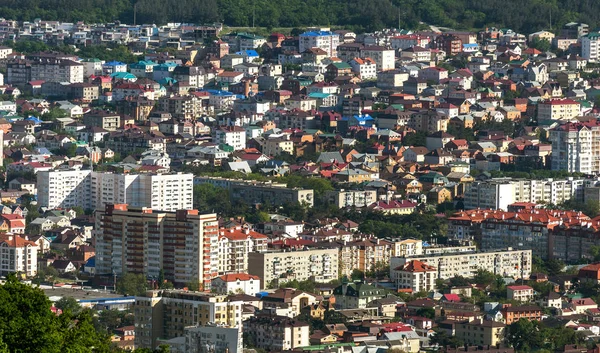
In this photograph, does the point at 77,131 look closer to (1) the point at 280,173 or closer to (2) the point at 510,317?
(1) the point at 280,173

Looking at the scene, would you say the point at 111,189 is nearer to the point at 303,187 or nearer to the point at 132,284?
the point at 303,187

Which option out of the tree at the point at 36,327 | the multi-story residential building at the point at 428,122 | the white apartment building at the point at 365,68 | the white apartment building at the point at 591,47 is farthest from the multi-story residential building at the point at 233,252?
the white apartment building at the point at 591,47

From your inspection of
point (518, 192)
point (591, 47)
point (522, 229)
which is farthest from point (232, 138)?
point (591, 47)

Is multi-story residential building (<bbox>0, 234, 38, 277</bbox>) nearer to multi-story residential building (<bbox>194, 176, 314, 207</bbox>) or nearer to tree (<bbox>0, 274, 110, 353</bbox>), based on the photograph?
multi-story residential building (<bbox>194, 176, 314, 207</bbox>)

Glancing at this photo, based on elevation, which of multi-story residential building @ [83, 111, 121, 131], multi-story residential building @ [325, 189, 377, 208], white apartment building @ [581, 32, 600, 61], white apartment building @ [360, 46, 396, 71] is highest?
white apartment building @ [581, 32, 600, 61]

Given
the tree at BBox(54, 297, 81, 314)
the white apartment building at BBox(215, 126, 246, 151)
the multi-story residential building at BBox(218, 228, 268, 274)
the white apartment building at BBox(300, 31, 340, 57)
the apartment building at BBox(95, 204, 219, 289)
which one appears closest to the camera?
the tree at BBox(54, 297, 81, 314)

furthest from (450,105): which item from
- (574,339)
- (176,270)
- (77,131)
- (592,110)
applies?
(574,339)

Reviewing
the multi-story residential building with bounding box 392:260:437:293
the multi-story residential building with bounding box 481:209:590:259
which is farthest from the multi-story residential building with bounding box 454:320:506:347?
the multi-story residential building with bounding box 481:209:590:259
